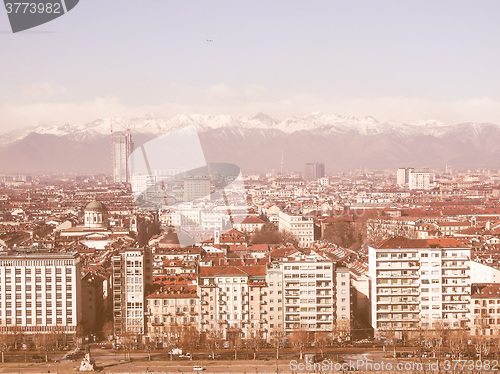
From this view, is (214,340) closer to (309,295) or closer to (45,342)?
(309,295)

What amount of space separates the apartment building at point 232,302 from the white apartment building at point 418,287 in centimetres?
214

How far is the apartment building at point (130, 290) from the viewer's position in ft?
48.6

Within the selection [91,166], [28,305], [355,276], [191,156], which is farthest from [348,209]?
[91,166]

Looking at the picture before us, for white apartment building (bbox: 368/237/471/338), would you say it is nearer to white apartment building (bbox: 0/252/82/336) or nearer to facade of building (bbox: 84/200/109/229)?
white apartment building (bbox: 0/252/82/336)

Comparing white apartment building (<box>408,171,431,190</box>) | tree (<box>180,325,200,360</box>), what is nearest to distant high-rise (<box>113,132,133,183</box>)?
white apartment building (<box>408,171,431,190</box>)

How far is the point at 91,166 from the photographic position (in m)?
99.8

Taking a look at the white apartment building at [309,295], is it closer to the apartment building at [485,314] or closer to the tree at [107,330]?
the apartment building at [485,314]

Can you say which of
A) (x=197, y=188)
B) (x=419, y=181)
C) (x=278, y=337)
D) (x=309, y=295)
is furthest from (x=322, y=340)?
(x=419, y=181)

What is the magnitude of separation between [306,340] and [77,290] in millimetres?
4374

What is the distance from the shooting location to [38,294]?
48.1 ft

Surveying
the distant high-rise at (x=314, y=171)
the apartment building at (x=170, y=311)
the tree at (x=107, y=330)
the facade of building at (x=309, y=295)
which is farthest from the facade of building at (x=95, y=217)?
the distant high-rise at (x=314, y=171)

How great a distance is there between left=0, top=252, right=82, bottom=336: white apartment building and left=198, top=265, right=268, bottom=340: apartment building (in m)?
2.41

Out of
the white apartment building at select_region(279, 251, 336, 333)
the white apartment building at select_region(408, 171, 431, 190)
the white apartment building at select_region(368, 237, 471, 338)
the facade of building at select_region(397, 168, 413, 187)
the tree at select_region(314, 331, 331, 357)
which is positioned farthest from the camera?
the facade of building at select_region(397, 168, 413, 187)

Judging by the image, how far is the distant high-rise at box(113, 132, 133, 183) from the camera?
235 feet
